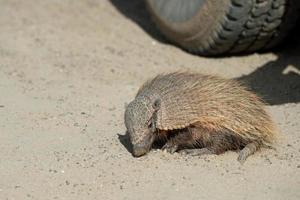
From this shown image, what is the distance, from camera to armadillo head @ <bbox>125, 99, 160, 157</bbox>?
4.89m

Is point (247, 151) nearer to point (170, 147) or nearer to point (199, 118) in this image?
point (199, 118)

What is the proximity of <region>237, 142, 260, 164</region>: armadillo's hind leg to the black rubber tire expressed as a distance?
5.34 feet

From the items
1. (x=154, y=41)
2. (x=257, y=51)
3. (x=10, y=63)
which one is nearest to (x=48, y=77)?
(x=10, y=63)

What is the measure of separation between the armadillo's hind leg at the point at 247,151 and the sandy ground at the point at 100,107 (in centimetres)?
4

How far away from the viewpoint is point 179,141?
5.09m

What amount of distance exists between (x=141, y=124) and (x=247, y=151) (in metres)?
0.70

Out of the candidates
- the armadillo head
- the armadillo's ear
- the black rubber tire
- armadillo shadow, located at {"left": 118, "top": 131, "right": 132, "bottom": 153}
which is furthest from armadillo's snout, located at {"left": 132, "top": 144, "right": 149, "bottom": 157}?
the black rubber tire

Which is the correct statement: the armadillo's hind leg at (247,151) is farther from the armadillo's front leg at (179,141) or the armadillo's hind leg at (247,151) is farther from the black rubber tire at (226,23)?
the black rubber tire at (226,23)

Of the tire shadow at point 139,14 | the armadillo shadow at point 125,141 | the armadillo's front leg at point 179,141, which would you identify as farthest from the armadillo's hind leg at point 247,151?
the tire shadow at point 139,14

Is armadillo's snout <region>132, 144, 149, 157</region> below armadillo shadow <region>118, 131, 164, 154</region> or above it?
above

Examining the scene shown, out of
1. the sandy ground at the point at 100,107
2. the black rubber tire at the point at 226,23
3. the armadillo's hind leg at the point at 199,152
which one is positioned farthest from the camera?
the black rubber tire at the point at 226,23

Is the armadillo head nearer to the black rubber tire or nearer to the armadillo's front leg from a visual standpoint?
the armadillo's front leg

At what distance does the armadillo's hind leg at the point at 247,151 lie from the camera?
4916 millimetres

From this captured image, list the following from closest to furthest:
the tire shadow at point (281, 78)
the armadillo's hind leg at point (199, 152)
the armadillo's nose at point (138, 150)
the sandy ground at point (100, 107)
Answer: the sandy ground at point (100, 107) < the armadillo's nose at point (138, 150) < the armadillo's hind leg at point (199, 152) < the tire shadow at point (281, 78)
